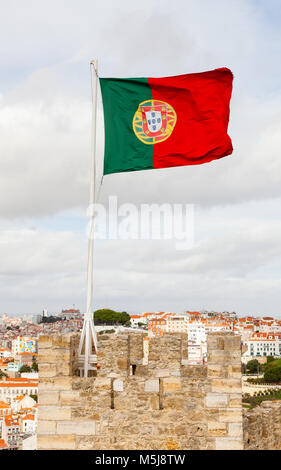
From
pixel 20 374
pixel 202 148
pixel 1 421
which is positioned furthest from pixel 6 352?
pixel 202 148

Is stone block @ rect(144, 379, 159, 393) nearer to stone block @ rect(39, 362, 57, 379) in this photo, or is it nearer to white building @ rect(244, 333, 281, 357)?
stone block @ rect(39, 362, 57, 379)

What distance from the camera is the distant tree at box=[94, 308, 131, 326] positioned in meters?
126

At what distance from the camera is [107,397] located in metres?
7.85

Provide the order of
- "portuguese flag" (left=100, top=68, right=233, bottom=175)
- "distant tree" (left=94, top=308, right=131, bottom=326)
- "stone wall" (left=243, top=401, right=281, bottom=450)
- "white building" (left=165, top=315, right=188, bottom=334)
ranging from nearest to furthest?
1. "stone wall" (left=243, top=401, right=281, bottom=450)
2. "portuguese flag" (left=100, top=68, right=233, bottom=175)
3. "distant tree" (left=94, top=308, right=131, bottom=326)
4. "white building" (left=165, top=315, right=188, bottom=334)

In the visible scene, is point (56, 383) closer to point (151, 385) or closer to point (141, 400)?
point (141, 400)

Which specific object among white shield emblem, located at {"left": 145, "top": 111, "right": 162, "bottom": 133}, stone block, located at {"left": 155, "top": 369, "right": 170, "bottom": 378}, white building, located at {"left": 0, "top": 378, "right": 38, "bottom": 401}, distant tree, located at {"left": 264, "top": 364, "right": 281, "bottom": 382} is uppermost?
white shield emblem, located at {"left": 145, "top": 111, "right": 162, "bottom": 133}

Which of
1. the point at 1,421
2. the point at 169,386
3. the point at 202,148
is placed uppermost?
the point at 202,148

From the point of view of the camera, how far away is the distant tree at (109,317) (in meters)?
126

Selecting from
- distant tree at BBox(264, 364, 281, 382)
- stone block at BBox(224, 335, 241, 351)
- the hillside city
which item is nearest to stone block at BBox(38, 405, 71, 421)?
stone block at BBox(224, 335, 241, 351)

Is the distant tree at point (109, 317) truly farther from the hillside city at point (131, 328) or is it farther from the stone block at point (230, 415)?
the stone block at point (230, 415)

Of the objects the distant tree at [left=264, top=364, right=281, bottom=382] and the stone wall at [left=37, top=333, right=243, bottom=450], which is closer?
the stone wall at [left=37, top=333, right=243, bottom=450]
